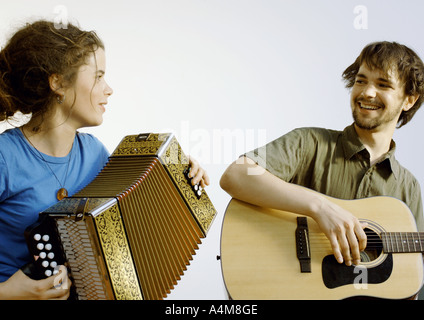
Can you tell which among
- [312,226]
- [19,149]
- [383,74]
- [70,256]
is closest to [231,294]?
[312,226]

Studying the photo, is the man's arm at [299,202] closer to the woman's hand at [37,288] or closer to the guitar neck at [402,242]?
the guitar neck at [402,242]

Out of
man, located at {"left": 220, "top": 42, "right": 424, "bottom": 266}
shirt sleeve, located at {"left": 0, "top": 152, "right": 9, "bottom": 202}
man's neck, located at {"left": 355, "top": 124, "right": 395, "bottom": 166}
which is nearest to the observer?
shirt sleeve, located at {"left": 0, "top": 152, "right": 9, "bottom": 202}

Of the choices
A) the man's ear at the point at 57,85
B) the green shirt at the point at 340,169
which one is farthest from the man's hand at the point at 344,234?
the man's ear at the point at 57,85

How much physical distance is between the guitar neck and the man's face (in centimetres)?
41

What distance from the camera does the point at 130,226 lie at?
122 centimetres

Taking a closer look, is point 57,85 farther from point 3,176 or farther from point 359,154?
point 359,154

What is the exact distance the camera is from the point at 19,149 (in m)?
1.35

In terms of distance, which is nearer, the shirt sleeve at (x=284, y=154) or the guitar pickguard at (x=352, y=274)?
the guitar pickguard at (x=352, y=274)

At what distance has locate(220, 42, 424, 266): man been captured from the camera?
1517 millimetres

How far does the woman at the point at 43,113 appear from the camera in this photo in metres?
1.32

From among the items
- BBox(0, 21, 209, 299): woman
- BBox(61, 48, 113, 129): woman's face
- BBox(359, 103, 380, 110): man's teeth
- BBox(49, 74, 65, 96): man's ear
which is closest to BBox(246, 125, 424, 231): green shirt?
BBox(359, 103, 380, 110): man's teeth

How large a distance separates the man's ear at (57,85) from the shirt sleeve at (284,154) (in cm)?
66

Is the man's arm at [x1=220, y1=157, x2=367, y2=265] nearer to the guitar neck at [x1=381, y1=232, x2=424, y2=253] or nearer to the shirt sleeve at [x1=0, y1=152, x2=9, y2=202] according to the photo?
the guitar neck at [x1=381, y1=232, x2=424, y2=253]

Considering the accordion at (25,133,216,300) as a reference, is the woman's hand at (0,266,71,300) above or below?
below
